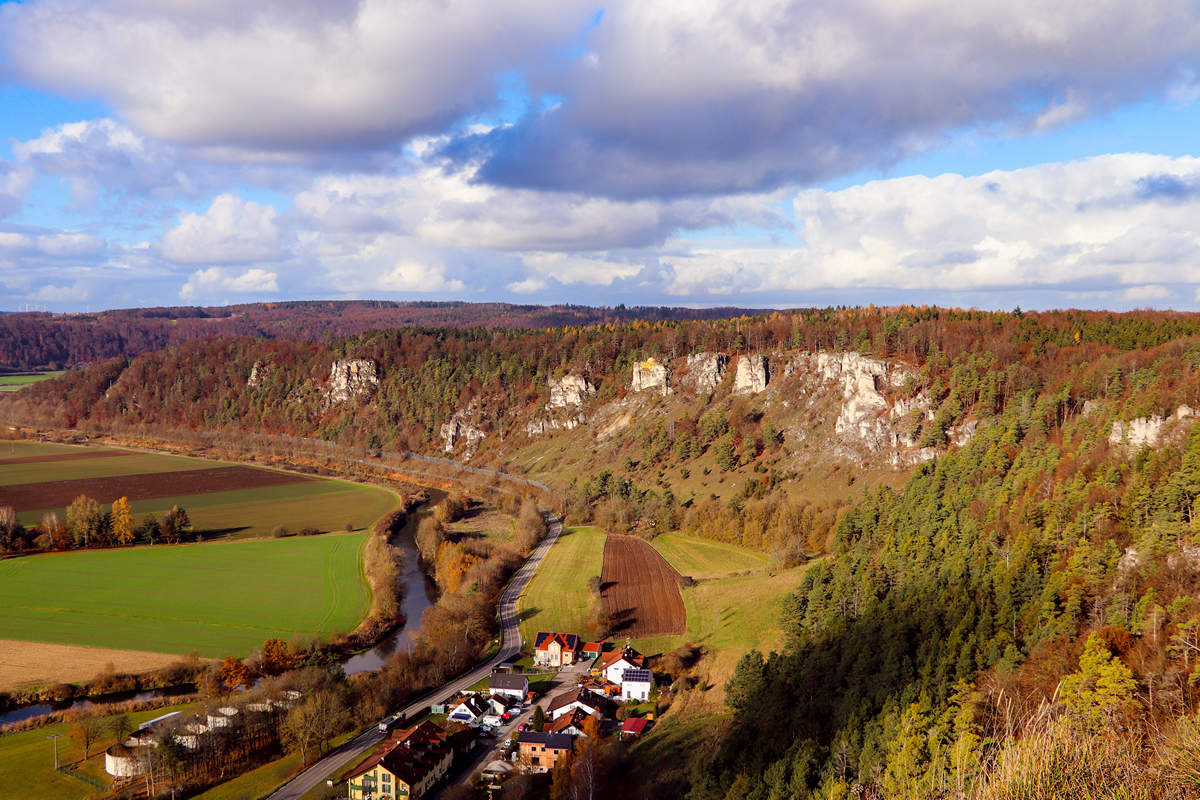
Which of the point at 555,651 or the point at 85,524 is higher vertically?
the point at 85,524

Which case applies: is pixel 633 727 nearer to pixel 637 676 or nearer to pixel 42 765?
pixel 637 676

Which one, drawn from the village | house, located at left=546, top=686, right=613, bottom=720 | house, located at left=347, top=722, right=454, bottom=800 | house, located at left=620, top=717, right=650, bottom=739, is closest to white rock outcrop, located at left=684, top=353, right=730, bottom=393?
the village

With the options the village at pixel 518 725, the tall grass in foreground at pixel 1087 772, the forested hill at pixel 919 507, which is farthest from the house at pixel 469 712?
the tall grass in foreground at pixel 1087 772

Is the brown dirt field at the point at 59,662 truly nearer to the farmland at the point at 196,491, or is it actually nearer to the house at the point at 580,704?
the house at the point at 580,704

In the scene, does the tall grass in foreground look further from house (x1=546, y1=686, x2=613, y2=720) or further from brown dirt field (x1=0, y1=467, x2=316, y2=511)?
brown dirt field (x1=0, y1=467, x2=316, y2=511)

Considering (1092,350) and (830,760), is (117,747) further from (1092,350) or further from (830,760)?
(1092,350)

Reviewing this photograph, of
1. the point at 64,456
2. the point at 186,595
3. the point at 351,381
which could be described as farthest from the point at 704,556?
the point at 64,456

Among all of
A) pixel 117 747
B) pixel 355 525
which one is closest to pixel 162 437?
pixel 355 525
